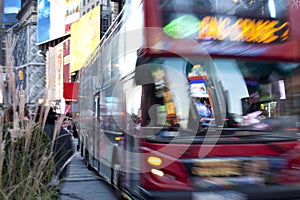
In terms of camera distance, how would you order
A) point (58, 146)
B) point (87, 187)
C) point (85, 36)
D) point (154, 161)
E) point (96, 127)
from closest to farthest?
point (58, 146) < point (154, 161) < point (87, 187) < point (96, 127) < point (85, 36)

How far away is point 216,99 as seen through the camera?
4910 mm

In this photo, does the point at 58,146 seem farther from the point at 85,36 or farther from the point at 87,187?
the point at 85,36

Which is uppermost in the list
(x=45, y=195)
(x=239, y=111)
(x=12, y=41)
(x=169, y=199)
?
(x=12, y=41)

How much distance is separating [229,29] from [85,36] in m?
41.5

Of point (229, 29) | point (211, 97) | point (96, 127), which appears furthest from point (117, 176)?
point (229, 29)

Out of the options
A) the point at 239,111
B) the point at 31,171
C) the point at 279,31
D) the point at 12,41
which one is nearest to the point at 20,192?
the point at 31,171

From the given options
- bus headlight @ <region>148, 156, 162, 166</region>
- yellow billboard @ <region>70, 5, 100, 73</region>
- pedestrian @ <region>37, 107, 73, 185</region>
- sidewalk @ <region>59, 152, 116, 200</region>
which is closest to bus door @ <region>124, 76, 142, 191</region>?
bus headlight @ <region>148, 156, 162, 166</region>

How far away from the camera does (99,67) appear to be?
31.4 ft

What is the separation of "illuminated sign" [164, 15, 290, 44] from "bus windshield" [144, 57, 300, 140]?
0.32 meters

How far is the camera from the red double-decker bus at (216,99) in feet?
15.5

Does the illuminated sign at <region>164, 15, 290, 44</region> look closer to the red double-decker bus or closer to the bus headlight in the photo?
the red double-decker bus

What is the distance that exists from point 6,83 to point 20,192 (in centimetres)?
85

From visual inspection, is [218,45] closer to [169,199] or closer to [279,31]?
[279,31]

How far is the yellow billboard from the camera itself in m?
41.8
